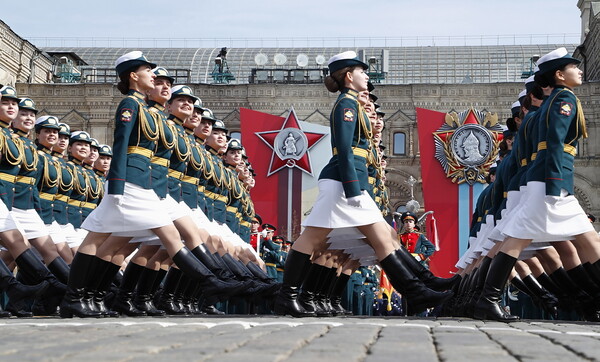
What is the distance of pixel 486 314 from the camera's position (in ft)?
26.5

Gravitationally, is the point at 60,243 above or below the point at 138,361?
above

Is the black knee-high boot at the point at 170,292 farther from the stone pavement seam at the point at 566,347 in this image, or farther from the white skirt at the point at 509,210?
the stone pavement seam at the point at 566,347

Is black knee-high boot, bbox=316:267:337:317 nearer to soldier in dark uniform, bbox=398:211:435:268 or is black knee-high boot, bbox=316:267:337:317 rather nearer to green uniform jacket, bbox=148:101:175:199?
green uniform jacket, bbox=148:101:175:199

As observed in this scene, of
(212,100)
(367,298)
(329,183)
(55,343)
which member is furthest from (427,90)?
(55,343)

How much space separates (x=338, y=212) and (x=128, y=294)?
211 cm

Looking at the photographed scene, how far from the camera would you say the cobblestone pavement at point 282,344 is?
370 centimetres

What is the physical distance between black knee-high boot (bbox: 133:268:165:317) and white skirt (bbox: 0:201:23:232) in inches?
46.1

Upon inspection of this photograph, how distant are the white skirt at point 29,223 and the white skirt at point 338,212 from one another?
2.81 metres

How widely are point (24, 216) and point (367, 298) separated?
10746 millimetres

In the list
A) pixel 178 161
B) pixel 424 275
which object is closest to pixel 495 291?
pixel 424 275

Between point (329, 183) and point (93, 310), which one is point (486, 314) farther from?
point (93, 310)

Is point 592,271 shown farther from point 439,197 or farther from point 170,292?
point 439,197

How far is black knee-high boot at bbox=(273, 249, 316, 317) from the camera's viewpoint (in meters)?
8.37

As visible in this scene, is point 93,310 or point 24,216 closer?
point 93,310
